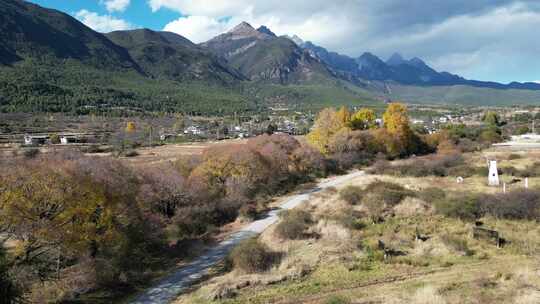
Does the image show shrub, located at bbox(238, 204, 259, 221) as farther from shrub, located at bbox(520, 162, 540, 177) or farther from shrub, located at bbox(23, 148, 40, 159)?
shrub, located at bbox(520, 162, 540, 177)

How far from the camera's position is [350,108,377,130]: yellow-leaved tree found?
7656 centimetres

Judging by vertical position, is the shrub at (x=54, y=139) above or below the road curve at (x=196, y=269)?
above

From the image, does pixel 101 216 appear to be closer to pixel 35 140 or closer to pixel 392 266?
pixel 392 266

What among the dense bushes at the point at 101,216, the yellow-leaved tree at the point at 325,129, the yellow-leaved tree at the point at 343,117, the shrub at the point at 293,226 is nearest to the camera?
the dense bushes at the point at 101,216

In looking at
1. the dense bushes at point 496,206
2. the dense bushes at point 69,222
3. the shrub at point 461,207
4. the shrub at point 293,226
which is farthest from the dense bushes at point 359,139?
the dense bushes at point 69,222

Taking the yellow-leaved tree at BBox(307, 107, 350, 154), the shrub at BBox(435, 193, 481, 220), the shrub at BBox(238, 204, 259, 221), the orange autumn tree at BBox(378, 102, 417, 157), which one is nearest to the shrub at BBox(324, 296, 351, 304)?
the shrub at BBox(238, 204, 259, 221)

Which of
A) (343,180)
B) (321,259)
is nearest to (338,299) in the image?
(321,259)

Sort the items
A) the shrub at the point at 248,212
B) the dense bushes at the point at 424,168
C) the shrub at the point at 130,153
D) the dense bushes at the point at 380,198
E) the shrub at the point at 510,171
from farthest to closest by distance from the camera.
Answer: the shrub at the point at 130,153, the dense bushes at the point at 424,168, the shrub at the point at 510,171, the shrub at the point at 248,212, the dense bushes at the point at 380,198

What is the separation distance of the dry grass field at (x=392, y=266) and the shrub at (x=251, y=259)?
0.37 meters

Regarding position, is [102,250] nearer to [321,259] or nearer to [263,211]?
[321,259]

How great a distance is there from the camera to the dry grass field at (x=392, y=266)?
15547 mm

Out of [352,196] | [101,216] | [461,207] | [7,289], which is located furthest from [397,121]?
[7,289]

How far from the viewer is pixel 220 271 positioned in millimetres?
20078

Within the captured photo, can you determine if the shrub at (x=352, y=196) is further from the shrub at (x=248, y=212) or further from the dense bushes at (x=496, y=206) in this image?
the shrub at (x=248, y=212)
